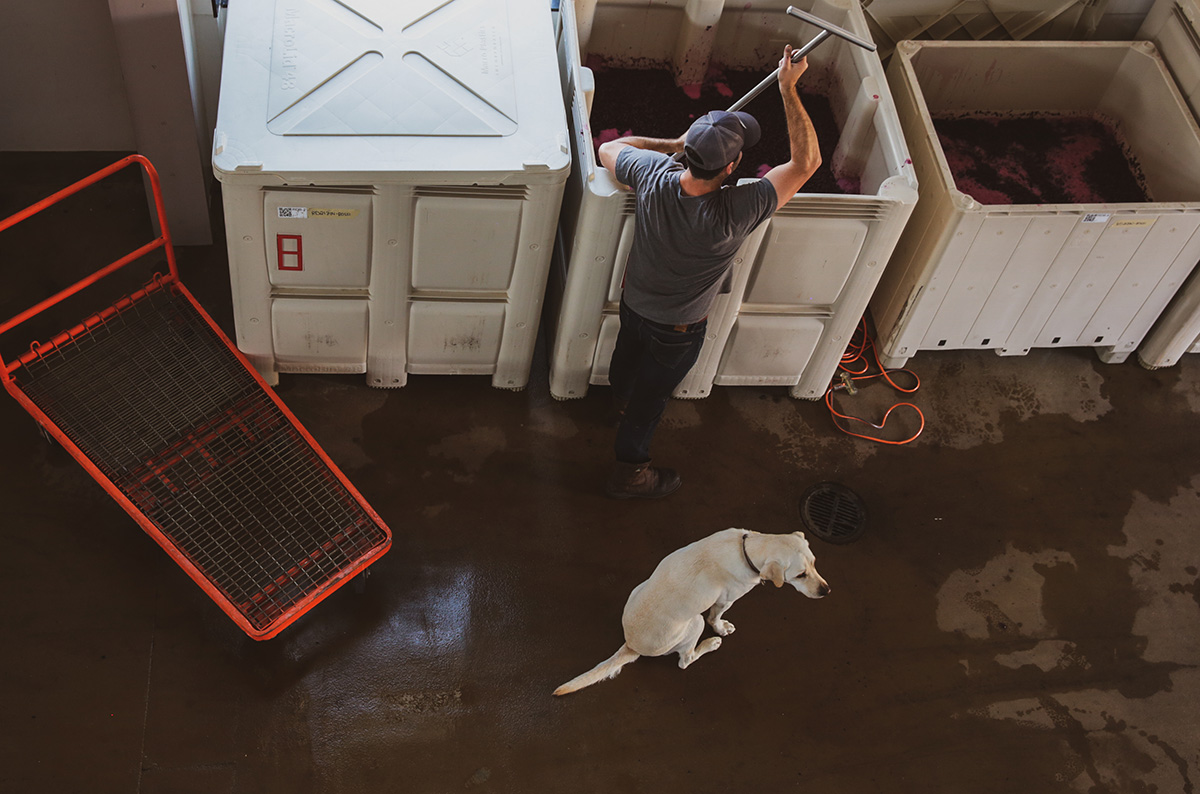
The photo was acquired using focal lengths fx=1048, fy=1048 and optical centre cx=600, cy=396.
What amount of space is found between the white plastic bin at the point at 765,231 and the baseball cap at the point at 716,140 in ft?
2.18

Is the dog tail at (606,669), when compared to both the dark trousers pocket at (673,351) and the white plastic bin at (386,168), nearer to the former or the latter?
the dark trousers pocket at (673,351)

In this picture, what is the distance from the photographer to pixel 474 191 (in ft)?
13.3

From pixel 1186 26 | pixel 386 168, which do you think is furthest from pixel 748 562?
pixel 1186 26

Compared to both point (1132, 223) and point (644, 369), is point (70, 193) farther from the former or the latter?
point (1132, 223)

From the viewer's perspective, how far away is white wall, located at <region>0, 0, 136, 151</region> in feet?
16.2

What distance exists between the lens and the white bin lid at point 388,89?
12.8ft

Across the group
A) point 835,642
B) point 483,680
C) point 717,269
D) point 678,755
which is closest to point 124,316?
point 483,680

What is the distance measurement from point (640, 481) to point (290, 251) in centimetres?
180

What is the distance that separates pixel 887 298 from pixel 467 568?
2.49 m

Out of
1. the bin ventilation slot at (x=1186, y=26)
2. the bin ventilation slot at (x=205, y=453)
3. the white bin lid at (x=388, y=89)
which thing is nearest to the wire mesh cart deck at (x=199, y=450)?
the bin ventilation slot at (x=205, y=453)

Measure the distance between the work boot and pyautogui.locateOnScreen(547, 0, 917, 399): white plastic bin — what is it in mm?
518

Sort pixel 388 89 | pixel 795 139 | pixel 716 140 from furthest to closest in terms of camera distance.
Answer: pixel 388 89 → pixel 795 139 → pixel 716 140

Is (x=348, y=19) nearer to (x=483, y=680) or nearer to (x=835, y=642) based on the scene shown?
(x=483, y=680)

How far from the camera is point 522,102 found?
4188 mm
